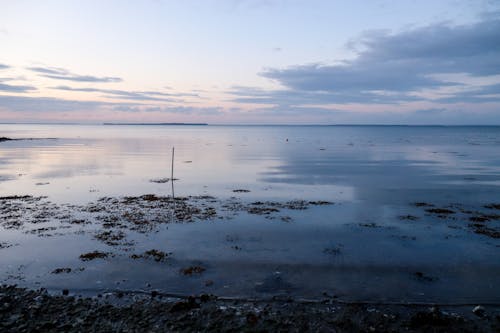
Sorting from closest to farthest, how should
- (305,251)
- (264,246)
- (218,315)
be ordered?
1. (218,315)
2. (305,251)
3. (264,246)

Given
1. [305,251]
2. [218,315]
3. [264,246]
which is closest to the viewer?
[218,315]

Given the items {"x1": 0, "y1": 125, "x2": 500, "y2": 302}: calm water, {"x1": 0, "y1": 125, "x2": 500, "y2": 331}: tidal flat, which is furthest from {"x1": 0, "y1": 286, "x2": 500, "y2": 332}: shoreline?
{"x1": 0, "y1": 125, "x2": 500, "y2": 302}: calm water

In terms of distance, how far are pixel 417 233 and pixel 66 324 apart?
59.9 ft

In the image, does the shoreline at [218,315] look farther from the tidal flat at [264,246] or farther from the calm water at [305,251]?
the calm water at [305,251]

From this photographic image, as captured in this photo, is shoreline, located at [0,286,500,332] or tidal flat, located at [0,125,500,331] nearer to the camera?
shoreline, located at [0,286,500,332]

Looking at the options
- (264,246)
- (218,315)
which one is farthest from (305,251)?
(218,315)

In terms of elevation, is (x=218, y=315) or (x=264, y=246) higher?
(x=218, y=315)

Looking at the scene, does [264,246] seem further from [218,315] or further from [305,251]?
[218,315]

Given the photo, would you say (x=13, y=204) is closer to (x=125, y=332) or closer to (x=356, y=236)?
(x=125, y=332)

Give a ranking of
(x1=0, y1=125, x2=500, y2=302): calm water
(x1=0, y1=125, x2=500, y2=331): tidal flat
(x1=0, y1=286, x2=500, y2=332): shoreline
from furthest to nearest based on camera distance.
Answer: (x1=0, y1=125, x2=500, y2=302): calm water, (x1=0, y1=125, x2=500, y2=331): tidal flat, (x1=0, y1=286, x2=500, y2=332): shoreline

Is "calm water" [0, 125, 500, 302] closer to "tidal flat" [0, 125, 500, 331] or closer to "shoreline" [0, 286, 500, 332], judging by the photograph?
"tidal flat" [0, 125, 500, 331]

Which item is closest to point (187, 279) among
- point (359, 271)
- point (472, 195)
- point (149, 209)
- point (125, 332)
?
point (125, 332)

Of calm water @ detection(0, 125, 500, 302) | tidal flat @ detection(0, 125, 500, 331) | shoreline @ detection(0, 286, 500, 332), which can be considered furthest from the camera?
calm water @ detection(0, 125, 500, 302)

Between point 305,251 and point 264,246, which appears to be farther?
point 264,246
